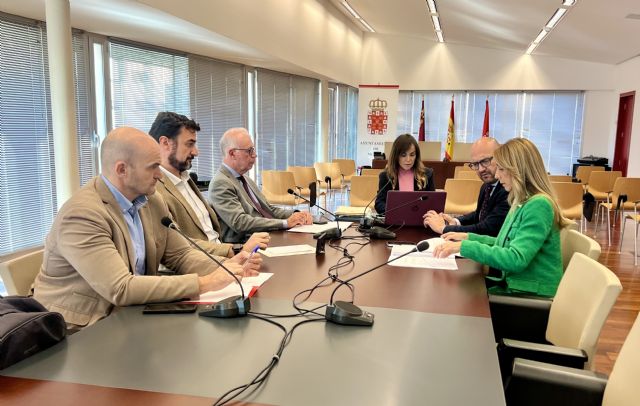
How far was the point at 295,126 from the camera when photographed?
9719 millimetres

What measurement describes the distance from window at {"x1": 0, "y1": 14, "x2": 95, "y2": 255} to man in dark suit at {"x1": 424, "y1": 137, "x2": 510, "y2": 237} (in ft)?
12.0

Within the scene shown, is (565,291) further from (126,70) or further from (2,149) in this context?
(126,70)

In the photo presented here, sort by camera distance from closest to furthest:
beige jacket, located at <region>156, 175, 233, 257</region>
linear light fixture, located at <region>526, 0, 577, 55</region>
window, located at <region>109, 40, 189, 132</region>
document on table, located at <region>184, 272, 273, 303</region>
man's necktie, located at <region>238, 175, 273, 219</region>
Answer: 1. document on table, located at <region>184, 272, 273, 303</region>
2. beige jacket, located at <region>156, 175, 233, 257</region>
3. man's necktie, located at <region>238, 175, 273, 219</region>
4. window, located at <region>109, 40, 189, 132</region>
5. linear light fixture, located at <region>526, 0, 577, 55</region>

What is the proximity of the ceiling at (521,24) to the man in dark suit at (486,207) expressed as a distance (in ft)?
16.2

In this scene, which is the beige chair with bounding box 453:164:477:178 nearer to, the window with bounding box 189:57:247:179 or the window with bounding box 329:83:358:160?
the window with bounding box 189:57:247:179

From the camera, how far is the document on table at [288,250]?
2344mm

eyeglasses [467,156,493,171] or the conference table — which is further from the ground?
eyeglasses [467,156,493,171]

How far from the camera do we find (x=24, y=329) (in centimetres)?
120

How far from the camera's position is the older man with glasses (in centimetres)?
302

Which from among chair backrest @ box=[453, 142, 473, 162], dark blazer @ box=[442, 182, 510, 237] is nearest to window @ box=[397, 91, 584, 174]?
chair backrest @ box=[453, 142, 473, 162]

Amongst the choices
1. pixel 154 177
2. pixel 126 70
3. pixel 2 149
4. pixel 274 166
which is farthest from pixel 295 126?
pixel 154 177

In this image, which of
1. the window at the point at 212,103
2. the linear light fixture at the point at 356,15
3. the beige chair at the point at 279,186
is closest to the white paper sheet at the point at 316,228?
the beige chair at the point at 279,186

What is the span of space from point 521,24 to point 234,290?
8.83 metres

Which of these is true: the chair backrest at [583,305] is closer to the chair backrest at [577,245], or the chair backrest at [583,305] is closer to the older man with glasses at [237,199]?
the chair backrest at [577,245]
